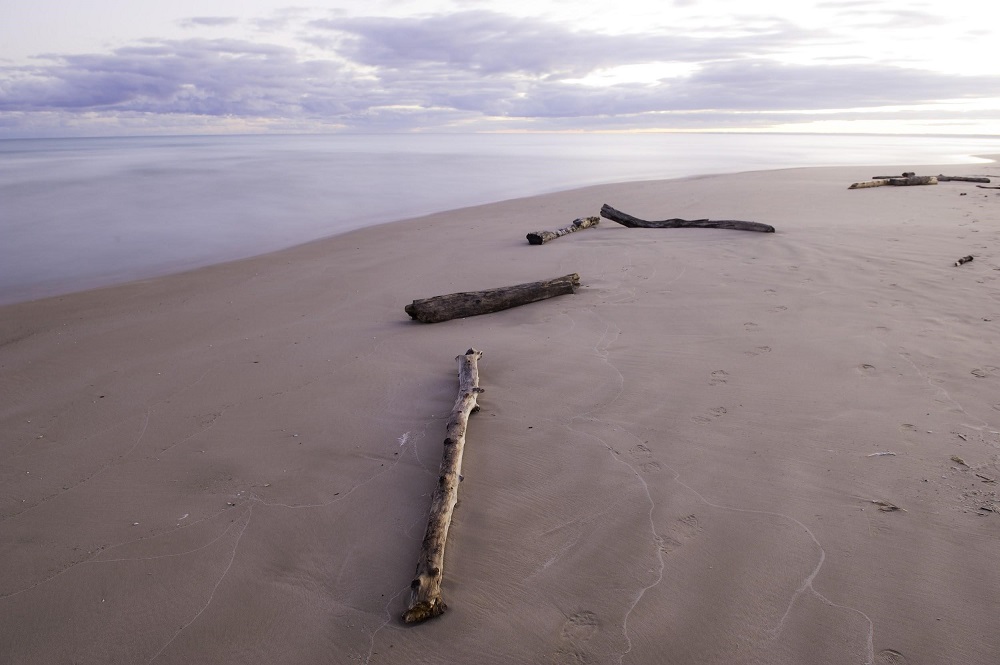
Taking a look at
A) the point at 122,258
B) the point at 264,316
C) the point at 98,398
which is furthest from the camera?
the point at 122,258


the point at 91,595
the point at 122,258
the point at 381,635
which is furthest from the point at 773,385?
the point at 122,258

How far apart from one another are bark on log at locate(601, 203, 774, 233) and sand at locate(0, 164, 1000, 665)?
264 centimetres

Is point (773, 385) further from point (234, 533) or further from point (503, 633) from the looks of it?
point (234, 533)

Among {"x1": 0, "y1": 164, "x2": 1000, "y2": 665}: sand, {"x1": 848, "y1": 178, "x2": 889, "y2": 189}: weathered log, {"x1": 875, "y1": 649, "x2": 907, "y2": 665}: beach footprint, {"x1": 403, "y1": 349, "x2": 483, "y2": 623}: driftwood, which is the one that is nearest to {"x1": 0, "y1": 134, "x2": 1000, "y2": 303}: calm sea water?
{"x1": 0, "y1": 164, "x2": 1000, "y2": 665}: sand

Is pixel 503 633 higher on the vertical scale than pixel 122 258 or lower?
higher

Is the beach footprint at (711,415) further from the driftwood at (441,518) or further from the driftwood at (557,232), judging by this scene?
the driftwood at (557,232)

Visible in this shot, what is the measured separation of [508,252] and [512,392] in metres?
4.67

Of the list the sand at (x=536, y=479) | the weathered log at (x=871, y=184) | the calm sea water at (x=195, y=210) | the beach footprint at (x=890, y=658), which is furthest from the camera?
the weathered log at (x=871, y=184)

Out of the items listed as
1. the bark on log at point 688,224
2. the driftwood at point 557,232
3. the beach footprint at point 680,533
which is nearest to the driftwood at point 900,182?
the bark on log at point 688,224

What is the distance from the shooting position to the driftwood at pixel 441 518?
2197 mm

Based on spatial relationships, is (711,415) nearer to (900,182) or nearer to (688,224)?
(688,224)

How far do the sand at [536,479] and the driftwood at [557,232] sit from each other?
112 inches

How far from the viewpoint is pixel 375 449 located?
3.35 metres

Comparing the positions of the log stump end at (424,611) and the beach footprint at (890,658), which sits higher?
the beach footprint at (890,658)
